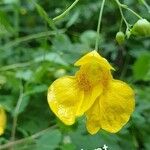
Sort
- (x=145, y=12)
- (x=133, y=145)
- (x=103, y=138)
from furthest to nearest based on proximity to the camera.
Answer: (x=145, y=12) → (x=133, y=145) → (x=103, y=138)

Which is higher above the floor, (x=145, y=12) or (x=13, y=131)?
(x=145, y=12)

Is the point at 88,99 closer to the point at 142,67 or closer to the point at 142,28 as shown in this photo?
the point at 142,28

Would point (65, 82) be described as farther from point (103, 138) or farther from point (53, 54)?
point (53, 54)

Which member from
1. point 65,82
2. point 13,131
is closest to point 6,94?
point 13,131

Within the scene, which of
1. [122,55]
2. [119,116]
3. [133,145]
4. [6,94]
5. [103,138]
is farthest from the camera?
[122,55]

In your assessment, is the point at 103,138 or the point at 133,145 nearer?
the point at 103,138

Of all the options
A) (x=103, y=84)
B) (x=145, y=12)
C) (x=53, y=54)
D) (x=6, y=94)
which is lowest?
(x=6, y=94)

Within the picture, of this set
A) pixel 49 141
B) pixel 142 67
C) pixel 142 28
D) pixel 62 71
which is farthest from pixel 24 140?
→ pixel 142 28
